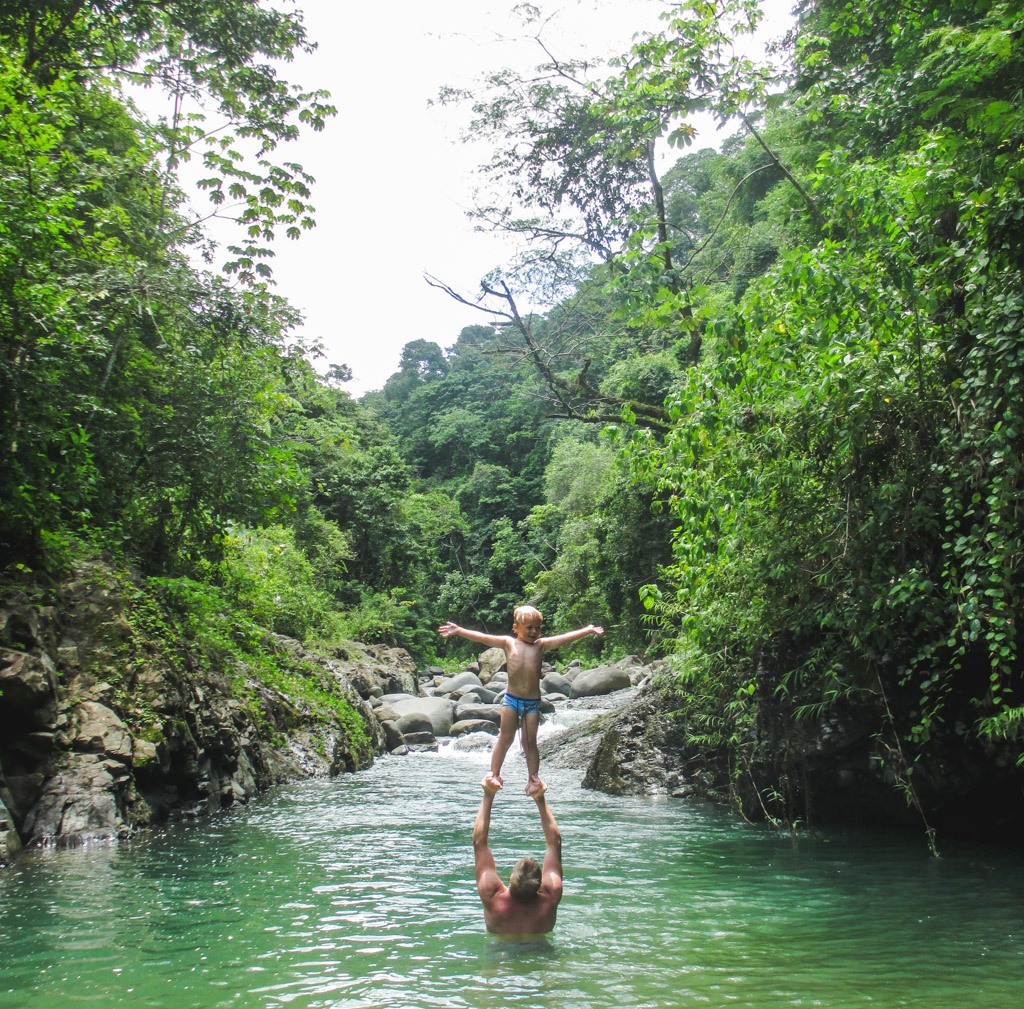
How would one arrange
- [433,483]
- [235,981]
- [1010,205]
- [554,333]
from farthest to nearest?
[433,483] < [554,333] < [1010,205] < [235,981]

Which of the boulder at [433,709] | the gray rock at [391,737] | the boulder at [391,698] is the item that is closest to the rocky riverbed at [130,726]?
the gray rock at [391,737]

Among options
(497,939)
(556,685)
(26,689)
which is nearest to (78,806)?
(26,689)

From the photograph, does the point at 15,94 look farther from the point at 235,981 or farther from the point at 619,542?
the point at 619,542

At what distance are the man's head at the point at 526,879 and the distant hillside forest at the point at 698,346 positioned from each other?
329 cm

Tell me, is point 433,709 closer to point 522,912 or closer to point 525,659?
point 525,659

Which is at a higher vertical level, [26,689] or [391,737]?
[26,689]

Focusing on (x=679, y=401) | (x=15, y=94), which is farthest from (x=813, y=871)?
(x=15, y=94)

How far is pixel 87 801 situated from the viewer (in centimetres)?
798

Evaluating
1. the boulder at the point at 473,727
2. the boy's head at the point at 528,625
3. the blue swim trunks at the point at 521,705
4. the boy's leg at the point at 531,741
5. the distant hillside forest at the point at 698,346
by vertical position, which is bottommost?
the boulder at the point at 473,727

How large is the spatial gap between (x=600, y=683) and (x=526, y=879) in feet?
65.8

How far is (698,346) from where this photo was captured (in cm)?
1506

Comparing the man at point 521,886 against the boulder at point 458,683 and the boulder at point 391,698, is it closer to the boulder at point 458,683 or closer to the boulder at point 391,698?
the boulder at point 391,698

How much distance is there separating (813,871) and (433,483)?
170 ft

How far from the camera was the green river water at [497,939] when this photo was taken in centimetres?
433
